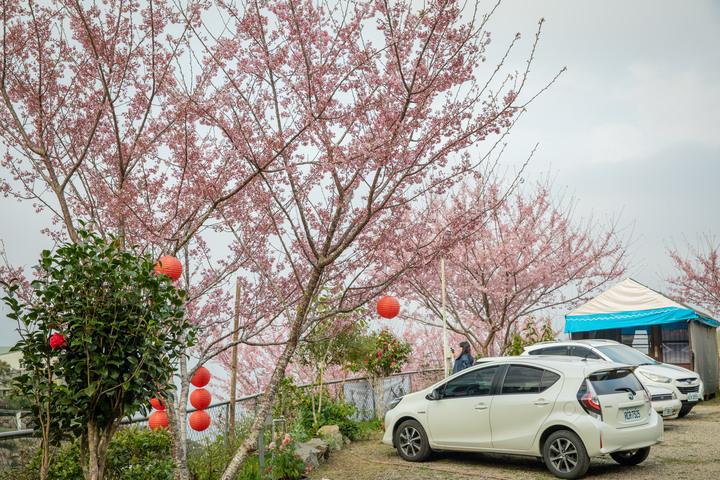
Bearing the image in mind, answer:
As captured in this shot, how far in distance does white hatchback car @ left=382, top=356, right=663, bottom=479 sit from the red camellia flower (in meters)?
6.10

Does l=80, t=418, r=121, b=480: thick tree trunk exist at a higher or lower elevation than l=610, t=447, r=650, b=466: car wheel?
higher

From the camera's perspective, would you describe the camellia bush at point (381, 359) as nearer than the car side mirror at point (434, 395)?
No

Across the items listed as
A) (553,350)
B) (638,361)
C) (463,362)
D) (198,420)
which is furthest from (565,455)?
(638,361)

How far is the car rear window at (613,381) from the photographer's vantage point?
24.8 ft

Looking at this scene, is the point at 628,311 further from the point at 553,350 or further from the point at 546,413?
the point at 546,413

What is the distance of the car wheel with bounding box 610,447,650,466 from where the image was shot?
325 inches

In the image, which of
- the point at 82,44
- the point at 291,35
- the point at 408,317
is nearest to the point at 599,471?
the point at 291,35

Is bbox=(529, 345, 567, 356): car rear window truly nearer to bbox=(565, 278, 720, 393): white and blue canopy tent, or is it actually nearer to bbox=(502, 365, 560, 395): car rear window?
bbox=(502, 365, 560, 395): car rear window

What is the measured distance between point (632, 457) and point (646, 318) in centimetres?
1011

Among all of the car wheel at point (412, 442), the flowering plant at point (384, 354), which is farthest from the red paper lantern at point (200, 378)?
the flowering plant at point (384, 354)

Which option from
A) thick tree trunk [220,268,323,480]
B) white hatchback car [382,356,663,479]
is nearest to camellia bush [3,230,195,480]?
thick tree trunk [220,268,323,480]

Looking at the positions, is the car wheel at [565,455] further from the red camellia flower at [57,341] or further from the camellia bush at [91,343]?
the red camellia flower at [57,341]

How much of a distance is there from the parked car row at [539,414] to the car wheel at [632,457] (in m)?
0.01

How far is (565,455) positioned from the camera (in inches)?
299
